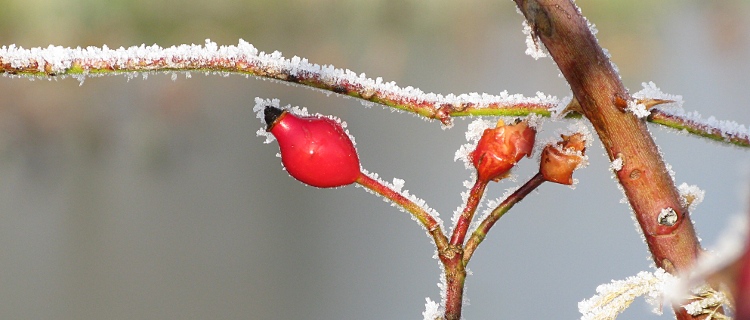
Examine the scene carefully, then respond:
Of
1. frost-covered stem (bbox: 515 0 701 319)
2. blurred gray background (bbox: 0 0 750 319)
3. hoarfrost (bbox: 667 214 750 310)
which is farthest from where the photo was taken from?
blurred gray background (bbox: 0 0 750 319)

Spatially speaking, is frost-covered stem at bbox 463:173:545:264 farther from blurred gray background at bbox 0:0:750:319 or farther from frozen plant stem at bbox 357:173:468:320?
blurred gray background at bbox 0:0:750:319

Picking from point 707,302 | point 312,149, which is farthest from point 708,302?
point 312,149

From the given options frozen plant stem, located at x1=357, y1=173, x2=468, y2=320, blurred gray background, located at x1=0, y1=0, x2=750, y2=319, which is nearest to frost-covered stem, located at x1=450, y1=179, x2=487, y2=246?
frozen plant stem, located at x1=357, y1=173, x2=468, y2=320

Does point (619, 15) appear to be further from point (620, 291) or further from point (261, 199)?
point (620, 291)

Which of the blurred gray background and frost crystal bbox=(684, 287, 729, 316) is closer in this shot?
frost crystal bbox=(684, 287, 729, 316)

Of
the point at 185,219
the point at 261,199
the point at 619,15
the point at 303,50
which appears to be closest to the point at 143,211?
the point at 185,219

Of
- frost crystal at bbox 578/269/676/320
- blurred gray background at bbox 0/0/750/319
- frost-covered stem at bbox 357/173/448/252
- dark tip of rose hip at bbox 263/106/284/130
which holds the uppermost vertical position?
blurred gray background at bbox 0/0/750/319

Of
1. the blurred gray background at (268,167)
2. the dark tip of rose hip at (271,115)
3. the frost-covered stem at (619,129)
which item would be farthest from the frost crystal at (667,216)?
the blurred gray background at (268,167)

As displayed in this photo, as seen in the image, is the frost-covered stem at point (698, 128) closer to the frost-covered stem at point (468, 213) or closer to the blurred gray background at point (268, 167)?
the frost-covered stem at point (468, 213)
